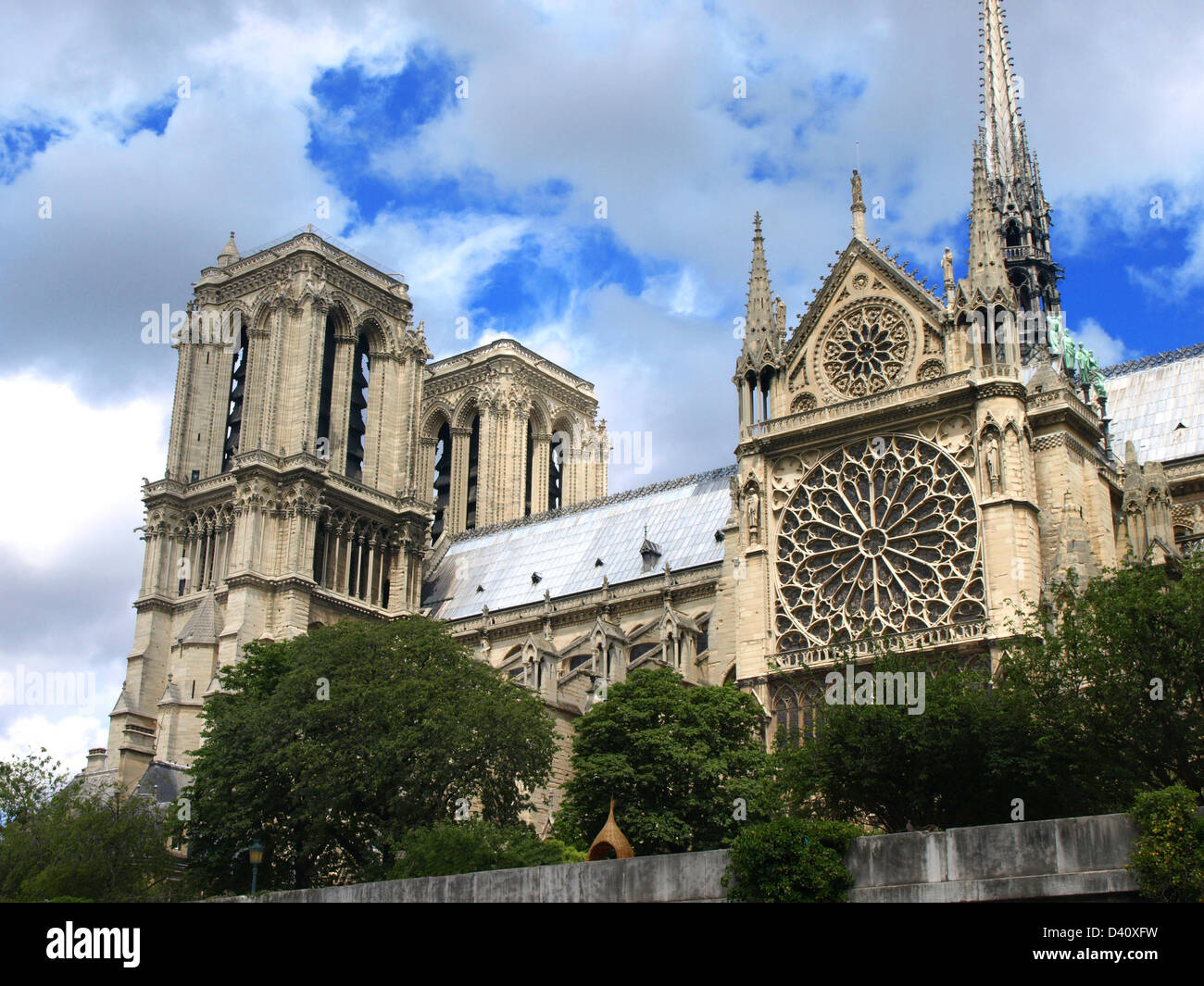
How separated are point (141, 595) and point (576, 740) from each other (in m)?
34.1

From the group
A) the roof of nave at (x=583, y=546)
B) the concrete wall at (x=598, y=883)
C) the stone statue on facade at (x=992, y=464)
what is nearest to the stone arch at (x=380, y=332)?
the roof of nave at (x=583, y=546)

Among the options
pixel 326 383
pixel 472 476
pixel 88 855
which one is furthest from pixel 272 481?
pixel 88 855

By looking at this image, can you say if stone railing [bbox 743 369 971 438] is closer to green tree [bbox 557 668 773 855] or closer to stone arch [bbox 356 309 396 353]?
green tree [bbox 557 668 773 855]

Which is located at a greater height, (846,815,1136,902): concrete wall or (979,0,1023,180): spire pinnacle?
(979,0,1023,180): spire pinnacle

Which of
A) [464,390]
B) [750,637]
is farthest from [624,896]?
[464,390]

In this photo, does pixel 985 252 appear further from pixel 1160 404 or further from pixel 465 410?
pixel 465 410

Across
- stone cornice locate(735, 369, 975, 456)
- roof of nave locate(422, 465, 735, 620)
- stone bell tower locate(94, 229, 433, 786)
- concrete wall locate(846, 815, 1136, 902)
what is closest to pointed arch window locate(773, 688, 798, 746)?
stone cornice locate(735, 369, 975, 456)

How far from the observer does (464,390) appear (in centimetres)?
8988

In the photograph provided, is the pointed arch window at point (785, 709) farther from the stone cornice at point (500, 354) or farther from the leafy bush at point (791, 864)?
the stone cornice at point (500, 354)

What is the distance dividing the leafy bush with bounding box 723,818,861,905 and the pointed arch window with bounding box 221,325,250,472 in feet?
174

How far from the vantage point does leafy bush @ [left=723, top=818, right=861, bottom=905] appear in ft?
75.5

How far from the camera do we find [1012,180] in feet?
239

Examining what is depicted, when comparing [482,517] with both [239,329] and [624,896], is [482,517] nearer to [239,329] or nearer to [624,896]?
[239,329]
